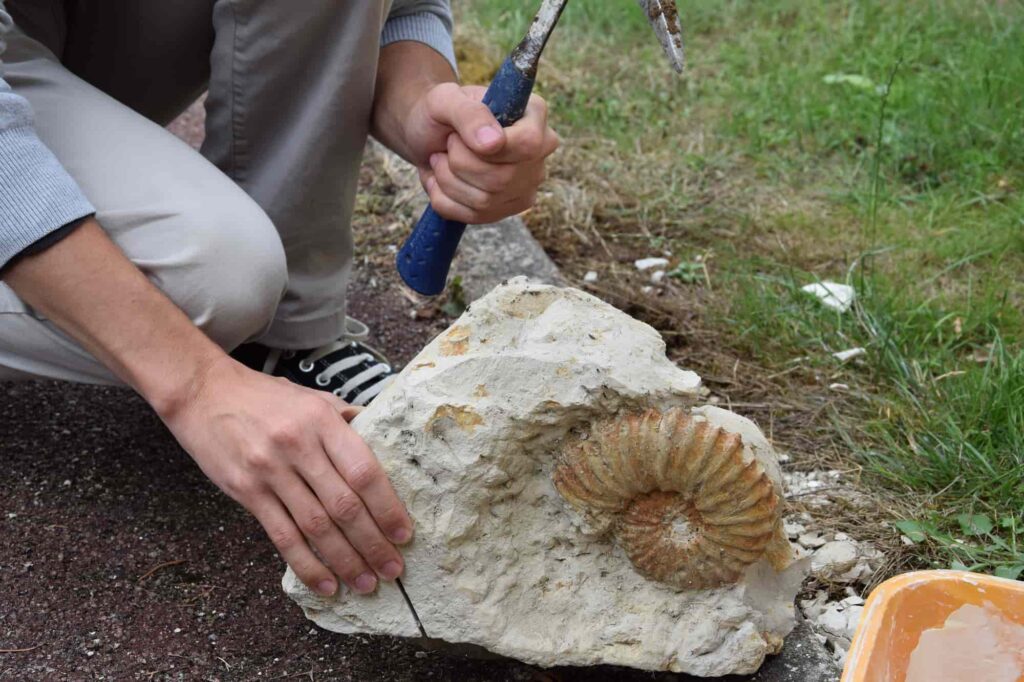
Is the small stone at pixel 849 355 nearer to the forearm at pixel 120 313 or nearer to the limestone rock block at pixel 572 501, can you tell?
the limestone rock block at pixel 572 501

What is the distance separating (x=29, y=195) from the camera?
4.61ft

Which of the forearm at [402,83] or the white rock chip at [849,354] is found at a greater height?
the forearm at [402,83]

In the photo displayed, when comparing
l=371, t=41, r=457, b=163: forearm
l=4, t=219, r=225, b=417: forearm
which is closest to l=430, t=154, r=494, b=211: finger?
l=371, t=41, r=457, b=163: forearm

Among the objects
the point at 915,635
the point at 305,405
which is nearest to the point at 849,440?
the point at 915,635

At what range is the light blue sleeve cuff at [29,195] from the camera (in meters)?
1.39

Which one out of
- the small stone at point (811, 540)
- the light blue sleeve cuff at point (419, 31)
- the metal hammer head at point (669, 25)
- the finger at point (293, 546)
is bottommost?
the small stone at point (811, 540)

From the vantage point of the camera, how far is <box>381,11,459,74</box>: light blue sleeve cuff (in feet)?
7.15

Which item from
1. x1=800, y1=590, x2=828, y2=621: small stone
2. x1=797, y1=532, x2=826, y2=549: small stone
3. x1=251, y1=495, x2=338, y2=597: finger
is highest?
x1=251, y1=495, x2=338, y2=597: finger

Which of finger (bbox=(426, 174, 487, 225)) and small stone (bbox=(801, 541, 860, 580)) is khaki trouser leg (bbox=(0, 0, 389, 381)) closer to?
finger (bbox=(426, 174, 487, 225))

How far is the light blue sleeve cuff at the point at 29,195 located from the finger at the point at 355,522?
45cm

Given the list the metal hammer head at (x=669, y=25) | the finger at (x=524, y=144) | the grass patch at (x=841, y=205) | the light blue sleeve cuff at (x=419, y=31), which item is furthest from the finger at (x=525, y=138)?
the grass patch at (x=841, y=205)

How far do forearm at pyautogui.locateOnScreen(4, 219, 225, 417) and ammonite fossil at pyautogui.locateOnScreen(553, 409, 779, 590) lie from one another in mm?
513

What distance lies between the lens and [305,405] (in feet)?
4.63

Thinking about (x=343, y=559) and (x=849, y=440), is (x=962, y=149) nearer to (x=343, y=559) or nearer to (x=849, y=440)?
(x=849, y=440)
